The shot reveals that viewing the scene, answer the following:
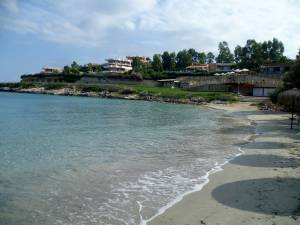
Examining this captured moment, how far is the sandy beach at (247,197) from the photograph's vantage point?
35.3ft

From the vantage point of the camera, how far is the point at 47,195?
13.5 meters

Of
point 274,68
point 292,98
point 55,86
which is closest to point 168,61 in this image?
point 55,86

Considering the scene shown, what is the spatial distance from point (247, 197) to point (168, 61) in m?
137

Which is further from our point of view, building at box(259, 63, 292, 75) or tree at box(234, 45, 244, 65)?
tree at box(234, 45, 244, 65)

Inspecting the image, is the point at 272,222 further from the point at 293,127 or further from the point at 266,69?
the point at 266,69

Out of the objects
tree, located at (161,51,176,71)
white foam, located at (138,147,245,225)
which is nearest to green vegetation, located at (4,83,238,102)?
tree, located at (161,51,176,71)

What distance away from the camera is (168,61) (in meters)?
148

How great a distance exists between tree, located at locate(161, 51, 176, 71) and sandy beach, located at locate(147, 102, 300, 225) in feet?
419

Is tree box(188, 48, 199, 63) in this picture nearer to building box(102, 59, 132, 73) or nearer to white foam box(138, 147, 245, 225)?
building box(102, 59, 132, 73)

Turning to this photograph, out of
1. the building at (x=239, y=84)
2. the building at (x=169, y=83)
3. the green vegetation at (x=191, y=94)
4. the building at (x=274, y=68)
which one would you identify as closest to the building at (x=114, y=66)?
the building at (x=169, y=83)

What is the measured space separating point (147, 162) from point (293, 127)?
18886 mm

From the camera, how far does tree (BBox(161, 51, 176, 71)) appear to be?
146 meters

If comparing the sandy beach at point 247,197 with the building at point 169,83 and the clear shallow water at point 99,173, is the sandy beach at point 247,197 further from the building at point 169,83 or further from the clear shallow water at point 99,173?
the building at point 169,83

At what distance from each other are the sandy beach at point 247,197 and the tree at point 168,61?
12760 cm
